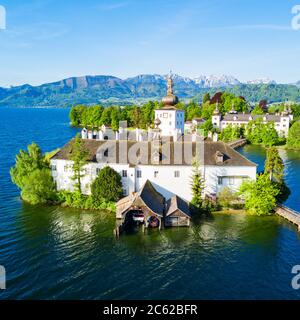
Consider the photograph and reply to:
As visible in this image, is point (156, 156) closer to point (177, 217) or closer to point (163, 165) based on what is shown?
point (163, 165)

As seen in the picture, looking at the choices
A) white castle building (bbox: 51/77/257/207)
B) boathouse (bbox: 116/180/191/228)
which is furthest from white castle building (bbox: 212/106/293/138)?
boathouse (bbox: 116/180/191/228)

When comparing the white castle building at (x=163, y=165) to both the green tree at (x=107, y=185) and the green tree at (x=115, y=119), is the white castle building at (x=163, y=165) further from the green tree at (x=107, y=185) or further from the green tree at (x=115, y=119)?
the green tree at (x=115, y=119)

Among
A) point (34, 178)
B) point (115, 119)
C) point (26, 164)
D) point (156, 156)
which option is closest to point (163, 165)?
point (156, 156)

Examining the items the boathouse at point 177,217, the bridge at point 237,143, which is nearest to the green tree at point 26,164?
the boathouse at point 177,217

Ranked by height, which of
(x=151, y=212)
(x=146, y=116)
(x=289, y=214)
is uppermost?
(x=146, y=116)
